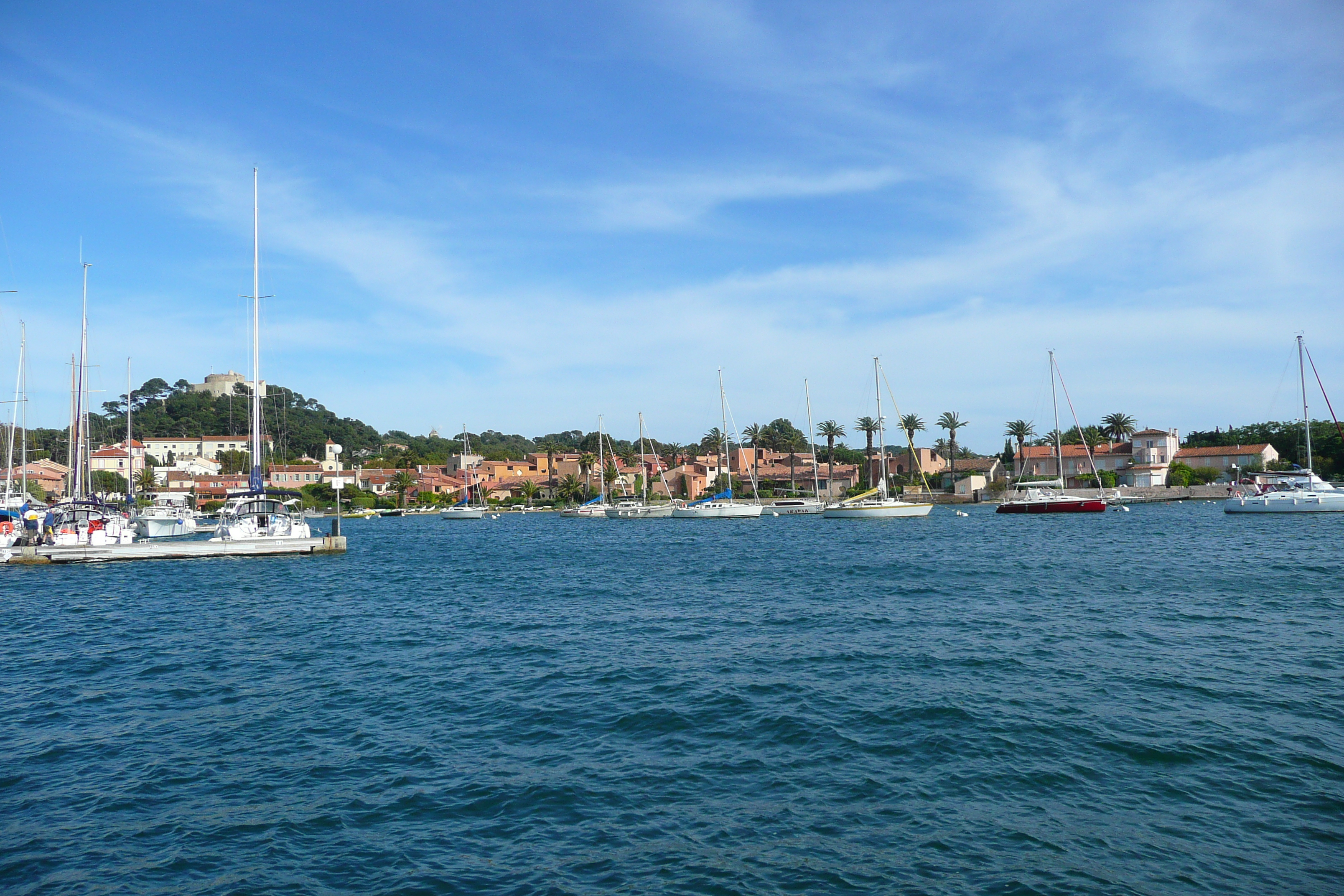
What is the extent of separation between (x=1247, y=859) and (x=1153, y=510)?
90.0 metres

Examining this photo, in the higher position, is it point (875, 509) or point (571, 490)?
point (571, 490)

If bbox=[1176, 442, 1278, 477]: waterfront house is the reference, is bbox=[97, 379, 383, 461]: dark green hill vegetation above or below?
above

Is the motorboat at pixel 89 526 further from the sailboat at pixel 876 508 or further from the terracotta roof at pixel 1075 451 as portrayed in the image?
the terracotta roof at pixel 1075 451

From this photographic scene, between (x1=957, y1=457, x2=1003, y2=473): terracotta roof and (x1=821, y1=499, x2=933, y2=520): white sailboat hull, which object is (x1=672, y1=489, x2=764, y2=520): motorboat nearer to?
(x1=821, y1=499, x2=933, y2=520): white sailboat hull

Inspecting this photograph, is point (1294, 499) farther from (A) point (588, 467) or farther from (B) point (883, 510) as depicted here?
(A) point (588, 467)

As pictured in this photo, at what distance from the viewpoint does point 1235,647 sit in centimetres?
1806

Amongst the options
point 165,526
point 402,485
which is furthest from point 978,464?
point 165,526

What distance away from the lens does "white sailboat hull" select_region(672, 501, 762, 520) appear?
88750 millimetres

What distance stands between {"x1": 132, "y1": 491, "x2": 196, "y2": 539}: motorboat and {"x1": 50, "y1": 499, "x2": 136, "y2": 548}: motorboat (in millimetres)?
9628

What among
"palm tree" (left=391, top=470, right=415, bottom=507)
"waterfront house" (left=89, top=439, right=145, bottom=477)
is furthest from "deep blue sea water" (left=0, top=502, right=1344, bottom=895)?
"waterfront house" (left=89, top=439, right=145, bottom=477)

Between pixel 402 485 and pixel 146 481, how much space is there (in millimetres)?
39362

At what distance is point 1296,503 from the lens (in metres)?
70.2

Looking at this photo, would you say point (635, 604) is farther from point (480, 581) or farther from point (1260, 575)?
point (1260, 575)

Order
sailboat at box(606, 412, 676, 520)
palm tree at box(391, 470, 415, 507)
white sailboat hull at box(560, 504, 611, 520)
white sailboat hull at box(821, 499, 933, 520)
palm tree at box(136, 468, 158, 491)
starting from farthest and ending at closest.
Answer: palm tree at box(391, 470, 415, 507), palm tree at box(136, 468, 158, 491), white sailboat hull at box(560, 504, 611, 520), sailboat at box(606, 412, 676, 520), white sailboat hull at box(821, 499, 933, 520)
